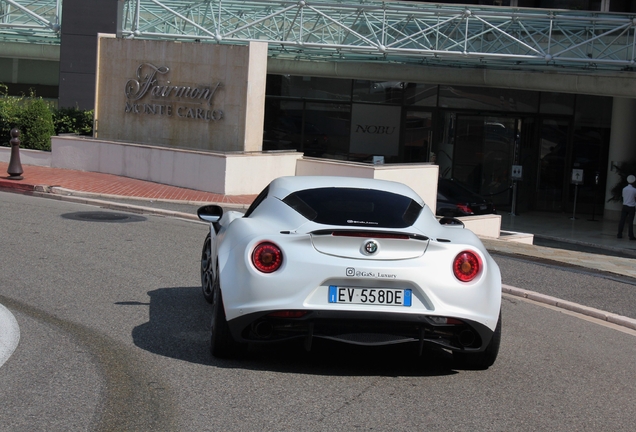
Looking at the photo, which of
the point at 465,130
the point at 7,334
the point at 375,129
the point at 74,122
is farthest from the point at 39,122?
the point at 7,334

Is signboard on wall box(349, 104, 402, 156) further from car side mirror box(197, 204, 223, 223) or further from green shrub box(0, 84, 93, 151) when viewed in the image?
car side mirror box(197, 204, 223, 223)

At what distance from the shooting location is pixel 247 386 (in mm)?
5547

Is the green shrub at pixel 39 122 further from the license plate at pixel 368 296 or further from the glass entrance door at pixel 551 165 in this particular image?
the license plate at pixel 368 296

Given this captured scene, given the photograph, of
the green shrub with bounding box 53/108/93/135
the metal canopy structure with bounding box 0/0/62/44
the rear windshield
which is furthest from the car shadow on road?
the metal canopy structure with bounding box 0/0/62/44

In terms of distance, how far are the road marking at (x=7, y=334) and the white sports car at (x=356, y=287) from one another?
4.87 ft

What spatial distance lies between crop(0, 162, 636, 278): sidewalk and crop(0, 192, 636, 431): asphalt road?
231 inches

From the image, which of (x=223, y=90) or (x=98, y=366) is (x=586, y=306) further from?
(x=223, y=90)

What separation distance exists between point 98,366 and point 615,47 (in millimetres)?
22124

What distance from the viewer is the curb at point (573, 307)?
28.4 feet

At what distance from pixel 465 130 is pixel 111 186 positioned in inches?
616

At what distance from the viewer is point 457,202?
22.1 meters

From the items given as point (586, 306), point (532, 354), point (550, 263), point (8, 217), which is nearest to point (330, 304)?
point (532, 354)

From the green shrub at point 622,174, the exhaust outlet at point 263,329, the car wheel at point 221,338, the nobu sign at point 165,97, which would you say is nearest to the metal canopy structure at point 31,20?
the nobu sign at point 165,97

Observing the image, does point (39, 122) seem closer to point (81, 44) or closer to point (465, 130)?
point (81, 44)
